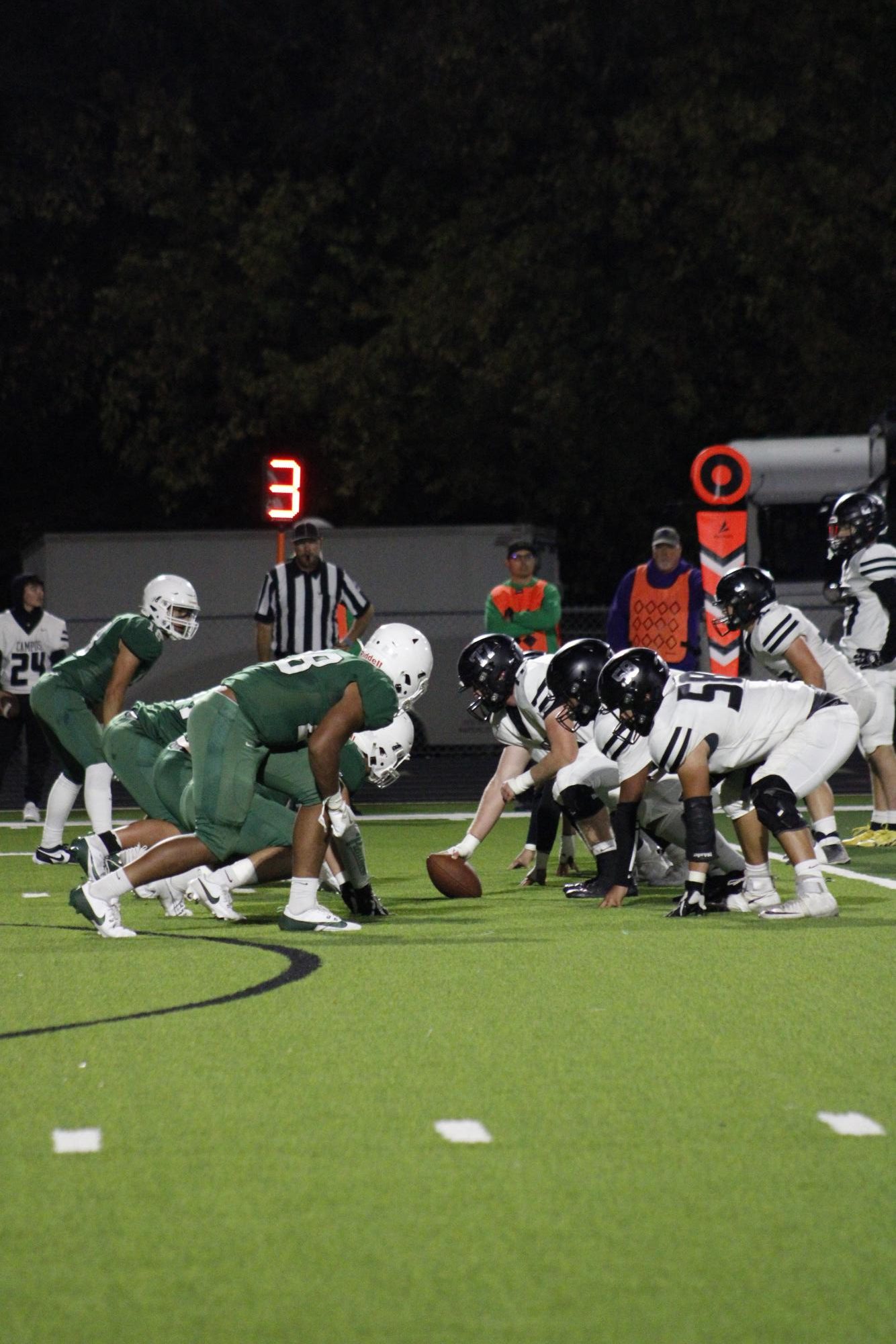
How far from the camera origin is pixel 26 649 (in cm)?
1516

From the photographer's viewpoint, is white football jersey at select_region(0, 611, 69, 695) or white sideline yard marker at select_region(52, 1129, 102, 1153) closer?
white sideline yard marker at select_region(52, 1129, 102, 1153)

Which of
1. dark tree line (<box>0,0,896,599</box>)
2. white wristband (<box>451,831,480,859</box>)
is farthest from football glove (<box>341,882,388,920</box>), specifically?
dark tree line (<box>0,0,896,599</box>)

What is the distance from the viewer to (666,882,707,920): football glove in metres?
8.51

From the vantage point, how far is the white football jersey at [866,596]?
11.7 m

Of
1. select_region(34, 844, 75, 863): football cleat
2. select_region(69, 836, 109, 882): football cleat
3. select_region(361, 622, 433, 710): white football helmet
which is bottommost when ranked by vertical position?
select_region(34, 844, 75, 863): football cleat

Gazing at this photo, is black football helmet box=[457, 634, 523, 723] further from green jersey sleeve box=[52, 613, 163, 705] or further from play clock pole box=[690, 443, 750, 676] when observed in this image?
play clock pole box=[690, 443, 750, 676]

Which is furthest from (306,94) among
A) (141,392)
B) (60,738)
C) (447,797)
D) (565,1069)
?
(565,1069)

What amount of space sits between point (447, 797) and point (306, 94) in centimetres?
1376

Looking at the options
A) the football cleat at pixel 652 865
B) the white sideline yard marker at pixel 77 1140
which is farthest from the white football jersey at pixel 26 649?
the white sideline yard marker at pixel 77 1140

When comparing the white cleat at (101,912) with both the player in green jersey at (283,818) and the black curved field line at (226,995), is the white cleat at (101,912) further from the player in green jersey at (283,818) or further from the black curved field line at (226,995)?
the player in green jersey at (283,818)

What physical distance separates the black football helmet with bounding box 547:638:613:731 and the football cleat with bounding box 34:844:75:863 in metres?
3.85

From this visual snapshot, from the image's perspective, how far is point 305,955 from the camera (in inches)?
296

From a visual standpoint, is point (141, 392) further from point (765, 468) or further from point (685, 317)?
point (765, 468)

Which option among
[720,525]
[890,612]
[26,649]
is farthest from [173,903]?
[26,649]
